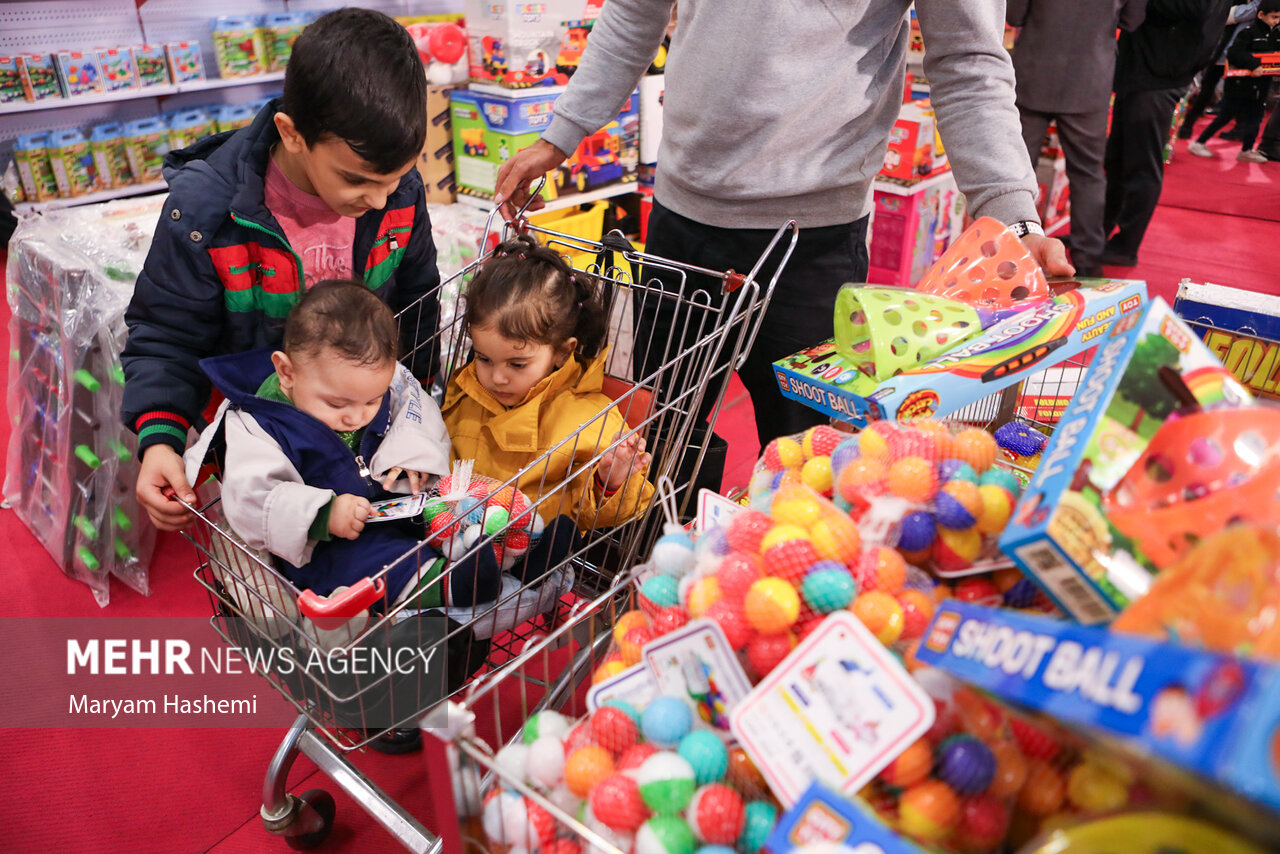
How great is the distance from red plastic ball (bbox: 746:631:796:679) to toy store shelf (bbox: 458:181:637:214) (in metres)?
3.27

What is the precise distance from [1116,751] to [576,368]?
1284 mm

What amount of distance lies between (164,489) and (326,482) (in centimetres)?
24

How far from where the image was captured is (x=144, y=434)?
1.38 m

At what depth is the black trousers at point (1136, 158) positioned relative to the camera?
16.0 ft

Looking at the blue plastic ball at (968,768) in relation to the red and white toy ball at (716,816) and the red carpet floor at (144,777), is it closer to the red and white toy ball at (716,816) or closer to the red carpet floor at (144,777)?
the red and white toy ball at (716,816)

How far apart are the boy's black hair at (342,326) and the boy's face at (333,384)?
0.01 metres

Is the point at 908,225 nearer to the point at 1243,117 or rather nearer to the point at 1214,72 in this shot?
the point at 1214,72

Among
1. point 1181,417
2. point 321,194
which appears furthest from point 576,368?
point 1181,417

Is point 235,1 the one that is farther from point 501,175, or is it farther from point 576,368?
point 576,368

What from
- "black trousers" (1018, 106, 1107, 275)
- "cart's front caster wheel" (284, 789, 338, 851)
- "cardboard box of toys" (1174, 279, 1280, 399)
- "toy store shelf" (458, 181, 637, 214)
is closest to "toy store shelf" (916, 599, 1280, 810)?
"cardboard box of toys" (1174, 279, 1280, 399)

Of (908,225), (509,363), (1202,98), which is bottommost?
(908,225)

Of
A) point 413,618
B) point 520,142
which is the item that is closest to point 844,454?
point 413,618

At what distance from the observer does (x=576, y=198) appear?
13.4 ft

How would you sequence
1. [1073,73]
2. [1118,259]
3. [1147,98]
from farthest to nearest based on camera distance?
[1118,259] < [1147,98] < [1073,73]
